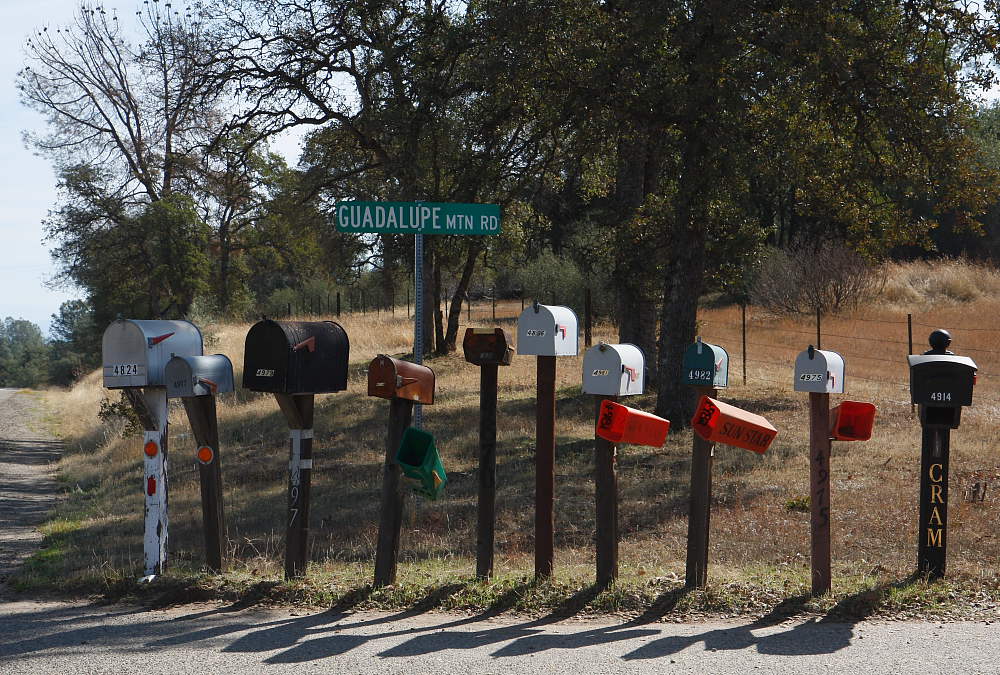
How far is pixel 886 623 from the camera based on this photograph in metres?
4.33

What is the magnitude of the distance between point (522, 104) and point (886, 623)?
8.70 m

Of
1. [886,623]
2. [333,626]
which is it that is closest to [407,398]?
[333,626]

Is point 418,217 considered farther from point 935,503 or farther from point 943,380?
point 935,503

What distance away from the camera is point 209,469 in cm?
543

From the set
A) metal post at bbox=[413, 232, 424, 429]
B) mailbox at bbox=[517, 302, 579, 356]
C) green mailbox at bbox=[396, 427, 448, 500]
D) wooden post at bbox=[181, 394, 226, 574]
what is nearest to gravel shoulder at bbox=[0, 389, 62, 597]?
wooden post at bbox=[181, 394, 226, 574]

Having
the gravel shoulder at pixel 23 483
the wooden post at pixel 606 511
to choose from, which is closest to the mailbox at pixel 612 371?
the wooden post at pixel 606 511

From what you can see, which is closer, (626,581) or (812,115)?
(626,581)

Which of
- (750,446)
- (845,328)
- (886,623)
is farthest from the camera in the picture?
(845,328)

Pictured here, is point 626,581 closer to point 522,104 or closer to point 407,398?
point 407,398

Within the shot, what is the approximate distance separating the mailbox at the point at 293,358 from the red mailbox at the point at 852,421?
268 cm

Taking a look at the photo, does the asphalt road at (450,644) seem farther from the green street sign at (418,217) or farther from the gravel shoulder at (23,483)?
the green street sign at (418,217)

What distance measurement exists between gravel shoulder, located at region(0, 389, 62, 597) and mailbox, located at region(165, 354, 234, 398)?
165 centimetres

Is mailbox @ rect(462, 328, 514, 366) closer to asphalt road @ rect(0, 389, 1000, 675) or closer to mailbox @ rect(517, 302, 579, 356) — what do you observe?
mailbox @ rect(517, 302, 579, 356)

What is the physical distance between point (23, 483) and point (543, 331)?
9492 millimetres
